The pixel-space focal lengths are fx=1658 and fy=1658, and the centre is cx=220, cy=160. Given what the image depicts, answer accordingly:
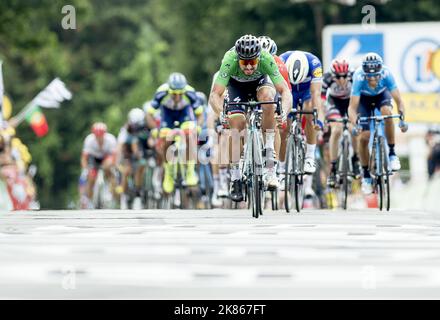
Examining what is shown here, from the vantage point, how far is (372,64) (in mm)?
19625

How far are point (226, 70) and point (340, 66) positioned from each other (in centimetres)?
494

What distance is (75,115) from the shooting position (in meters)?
74.2

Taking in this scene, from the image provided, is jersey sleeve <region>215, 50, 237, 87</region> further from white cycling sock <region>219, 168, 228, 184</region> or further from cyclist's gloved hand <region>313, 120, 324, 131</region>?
white cycling sock <region>219, 168, 228, 184</region>

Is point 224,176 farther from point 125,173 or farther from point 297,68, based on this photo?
point 125,173

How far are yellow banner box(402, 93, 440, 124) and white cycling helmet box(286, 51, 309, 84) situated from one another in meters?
16.9

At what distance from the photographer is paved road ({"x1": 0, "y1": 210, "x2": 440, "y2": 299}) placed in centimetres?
948

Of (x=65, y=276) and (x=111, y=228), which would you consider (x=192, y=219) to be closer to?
(x=111, y=228)

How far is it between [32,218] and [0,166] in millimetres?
12921

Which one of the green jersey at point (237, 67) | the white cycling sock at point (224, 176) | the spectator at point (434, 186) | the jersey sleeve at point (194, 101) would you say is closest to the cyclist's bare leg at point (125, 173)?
the jersey sleeve at point (194, 101)

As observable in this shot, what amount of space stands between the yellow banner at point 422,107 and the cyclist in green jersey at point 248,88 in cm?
1980

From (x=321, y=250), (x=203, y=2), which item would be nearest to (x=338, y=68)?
(x=321, y=250)

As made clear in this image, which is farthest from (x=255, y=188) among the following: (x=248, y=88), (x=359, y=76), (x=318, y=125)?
(x=359, y=76)
